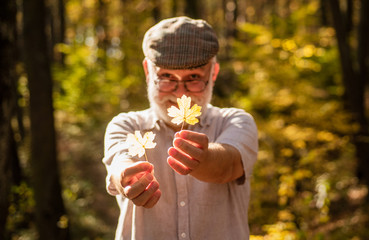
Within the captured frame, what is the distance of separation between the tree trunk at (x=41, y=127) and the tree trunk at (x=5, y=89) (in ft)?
4.33

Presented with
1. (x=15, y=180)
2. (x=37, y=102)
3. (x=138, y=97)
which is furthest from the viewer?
(x=138, y=97)

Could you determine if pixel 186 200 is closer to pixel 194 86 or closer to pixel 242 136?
pixel 242 136

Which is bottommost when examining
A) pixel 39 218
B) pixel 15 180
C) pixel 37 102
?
pixel 15 180

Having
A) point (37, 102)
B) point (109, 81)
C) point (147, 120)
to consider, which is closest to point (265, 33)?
point (37, 102)

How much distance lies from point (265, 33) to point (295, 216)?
317cm

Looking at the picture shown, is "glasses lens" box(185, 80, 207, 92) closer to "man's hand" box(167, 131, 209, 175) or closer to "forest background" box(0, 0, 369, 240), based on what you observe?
"man's hand" box(167, 131, 209, 175)

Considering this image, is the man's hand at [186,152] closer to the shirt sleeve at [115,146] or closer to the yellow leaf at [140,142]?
the yellow leaf at [140,142]

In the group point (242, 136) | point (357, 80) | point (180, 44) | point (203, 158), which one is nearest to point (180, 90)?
point (180, 44)

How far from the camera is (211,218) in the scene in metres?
1.67

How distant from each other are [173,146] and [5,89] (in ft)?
6.90

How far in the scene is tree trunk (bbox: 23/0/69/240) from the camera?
434 centimetres

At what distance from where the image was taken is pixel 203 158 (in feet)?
4.31

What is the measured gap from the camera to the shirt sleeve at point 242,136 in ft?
5.43

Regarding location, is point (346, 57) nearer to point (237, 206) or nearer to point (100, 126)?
point (237, 206)
